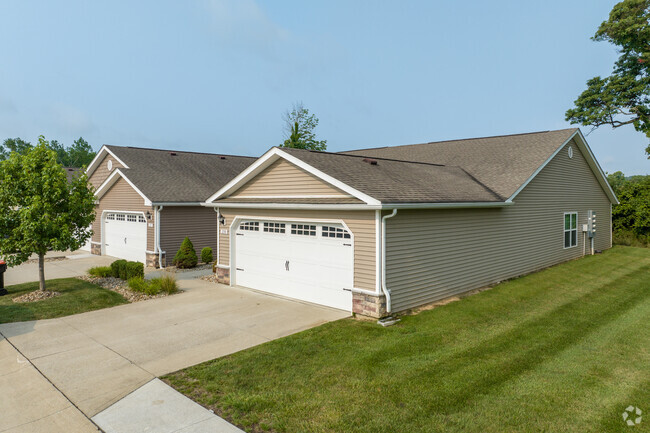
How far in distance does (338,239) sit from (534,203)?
9.06 meters

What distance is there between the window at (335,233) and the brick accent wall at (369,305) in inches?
56.5

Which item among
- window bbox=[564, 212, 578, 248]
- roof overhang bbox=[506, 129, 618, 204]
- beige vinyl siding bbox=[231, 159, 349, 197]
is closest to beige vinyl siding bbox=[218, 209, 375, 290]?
beige vinyl siding bbox=[231, 159, 349, 197]

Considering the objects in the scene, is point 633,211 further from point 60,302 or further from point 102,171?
point 102,171

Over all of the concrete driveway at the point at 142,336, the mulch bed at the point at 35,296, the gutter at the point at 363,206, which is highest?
→ the gutter at the point at 363,206

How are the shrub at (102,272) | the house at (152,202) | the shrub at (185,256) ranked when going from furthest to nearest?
the house at (152,202), the shrub at (185,256), the shrub at (102,272)

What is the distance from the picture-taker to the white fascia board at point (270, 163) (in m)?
9.09

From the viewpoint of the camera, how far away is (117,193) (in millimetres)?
19750

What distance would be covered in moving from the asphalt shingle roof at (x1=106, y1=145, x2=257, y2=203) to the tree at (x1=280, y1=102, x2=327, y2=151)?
1445 cm

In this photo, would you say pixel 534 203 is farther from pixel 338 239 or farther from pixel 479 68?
pixel 479 68

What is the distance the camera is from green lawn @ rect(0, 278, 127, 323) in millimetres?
9860

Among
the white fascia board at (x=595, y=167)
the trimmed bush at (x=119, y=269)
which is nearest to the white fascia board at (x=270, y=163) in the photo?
the trimmed bush at (x=119, y=269)

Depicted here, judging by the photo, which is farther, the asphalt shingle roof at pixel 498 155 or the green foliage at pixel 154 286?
the asphalt shingle roof at pixel 498 155

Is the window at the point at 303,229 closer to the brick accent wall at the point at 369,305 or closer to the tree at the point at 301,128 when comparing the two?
the brick accent wall at the point at 369,305

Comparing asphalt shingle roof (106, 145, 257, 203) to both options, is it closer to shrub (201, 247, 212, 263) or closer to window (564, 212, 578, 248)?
shrub (201, 247, 212, 263)
